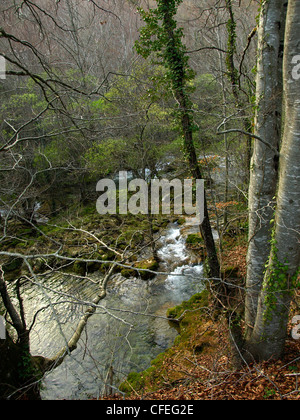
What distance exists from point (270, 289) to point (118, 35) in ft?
79.5

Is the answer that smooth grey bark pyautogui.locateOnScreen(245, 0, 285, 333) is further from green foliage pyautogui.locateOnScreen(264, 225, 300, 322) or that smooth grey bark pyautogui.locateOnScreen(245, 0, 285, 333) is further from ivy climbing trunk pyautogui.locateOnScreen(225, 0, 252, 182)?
ivy climbing trunk pyautogui.locateOnScreen(225, 0, 252, 182)

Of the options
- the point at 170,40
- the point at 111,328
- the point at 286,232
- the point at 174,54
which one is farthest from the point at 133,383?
the point at 170,40

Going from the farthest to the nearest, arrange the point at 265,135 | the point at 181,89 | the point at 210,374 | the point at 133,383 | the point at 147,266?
the point at 147,266 < the point at 181,89 < the point at 133,383 < the point at 210,374 < the point at 265,135

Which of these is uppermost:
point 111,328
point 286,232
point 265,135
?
point 265,135

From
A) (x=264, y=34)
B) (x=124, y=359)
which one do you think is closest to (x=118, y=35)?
(x=264, y=34)

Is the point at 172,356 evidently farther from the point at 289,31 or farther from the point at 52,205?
the point at 52,205

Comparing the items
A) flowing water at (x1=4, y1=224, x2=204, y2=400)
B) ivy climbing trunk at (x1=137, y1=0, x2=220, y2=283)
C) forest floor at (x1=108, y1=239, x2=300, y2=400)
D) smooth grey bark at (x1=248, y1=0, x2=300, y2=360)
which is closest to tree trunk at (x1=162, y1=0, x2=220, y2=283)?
ivy climbing trunk at (x1=137, y1=0, x2=220, y2=283)

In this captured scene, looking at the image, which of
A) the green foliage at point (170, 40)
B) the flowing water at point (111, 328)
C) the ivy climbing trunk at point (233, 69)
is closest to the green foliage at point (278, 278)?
the flowing water at point (111, 328)

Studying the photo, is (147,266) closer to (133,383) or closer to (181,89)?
(133,383)

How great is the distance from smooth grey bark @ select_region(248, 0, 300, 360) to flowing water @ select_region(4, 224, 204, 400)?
48.1 inches

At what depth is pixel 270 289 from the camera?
347 centimetres

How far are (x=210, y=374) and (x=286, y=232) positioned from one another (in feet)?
8.44

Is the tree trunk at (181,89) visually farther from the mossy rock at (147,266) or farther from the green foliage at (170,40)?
the mossy rock at (147,266)

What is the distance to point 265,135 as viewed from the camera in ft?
12.3
